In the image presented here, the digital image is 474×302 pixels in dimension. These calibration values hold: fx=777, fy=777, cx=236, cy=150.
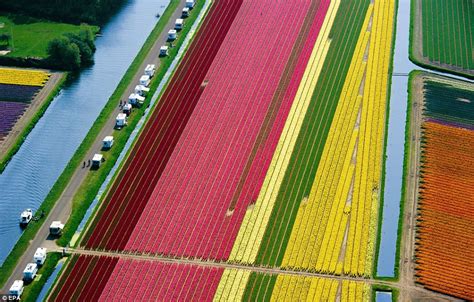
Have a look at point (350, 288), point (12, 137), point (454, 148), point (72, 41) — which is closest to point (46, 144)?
point (12, 137)

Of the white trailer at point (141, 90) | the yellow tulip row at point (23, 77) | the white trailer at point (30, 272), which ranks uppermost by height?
the white trailer at point (141, 90)

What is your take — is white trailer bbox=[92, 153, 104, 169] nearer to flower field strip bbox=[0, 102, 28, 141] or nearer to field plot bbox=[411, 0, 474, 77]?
flower field strip bbox=[0, 102, 28, 141]

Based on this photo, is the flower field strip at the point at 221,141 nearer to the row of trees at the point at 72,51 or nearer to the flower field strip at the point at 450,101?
the row of trees at the point at 72,51

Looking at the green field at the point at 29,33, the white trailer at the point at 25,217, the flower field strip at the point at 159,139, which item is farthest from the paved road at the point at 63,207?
the green field at the point at 29,33

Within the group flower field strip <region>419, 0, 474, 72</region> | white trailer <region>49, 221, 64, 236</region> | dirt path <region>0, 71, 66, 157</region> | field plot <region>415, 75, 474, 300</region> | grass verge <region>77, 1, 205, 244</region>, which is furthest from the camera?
flower field strip <region>419, 0, 474, 72</region>

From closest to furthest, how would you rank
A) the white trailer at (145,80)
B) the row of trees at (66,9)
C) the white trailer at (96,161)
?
the white trailer at (96,161) < the white trailer at (145,80) < the row of trees at (66,9)

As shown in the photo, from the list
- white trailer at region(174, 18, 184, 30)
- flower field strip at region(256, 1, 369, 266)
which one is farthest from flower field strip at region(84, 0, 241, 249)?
flower field strip at region(256, 1, 369, 266)
